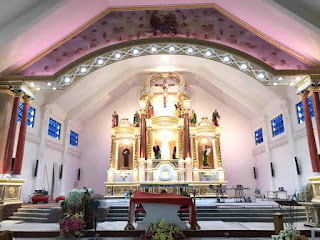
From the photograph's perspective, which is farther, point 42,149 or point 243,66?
point 42,149

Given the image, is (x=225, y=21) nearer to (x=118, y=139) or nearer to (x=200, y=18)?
(x=200, y=18)

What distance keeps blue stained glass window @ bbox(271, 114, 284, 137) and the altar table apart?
27.8 feet

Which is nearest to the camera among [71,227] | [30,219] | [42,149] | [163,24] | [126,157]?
[71,227]

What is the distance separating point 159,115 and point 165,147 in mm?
1810

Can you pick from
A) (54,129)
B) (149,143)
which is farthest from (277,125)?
(54,129)

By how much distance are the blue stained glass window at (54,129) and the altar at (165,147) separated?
2822 millimetres

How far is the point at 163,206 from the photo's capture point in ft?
17.9

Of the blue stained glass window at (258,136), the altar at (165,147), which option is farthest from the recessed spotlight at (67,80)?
the blue stained glass window at (258,136)

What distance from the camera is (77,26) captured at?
27.2ft

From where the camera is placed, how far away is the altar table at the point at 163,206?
5.29 m

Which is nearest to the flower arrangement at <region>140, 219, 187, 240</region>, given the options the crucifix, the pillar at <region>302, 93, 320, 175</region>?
the pillar at <region>302, 93, 320, 175</region>

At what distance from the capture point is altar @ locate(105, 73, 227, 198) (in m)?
12.8

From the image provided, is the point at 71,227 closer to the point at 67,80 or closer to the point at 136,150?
the point at 67,80

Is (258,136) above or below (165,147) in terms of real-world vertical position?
above
